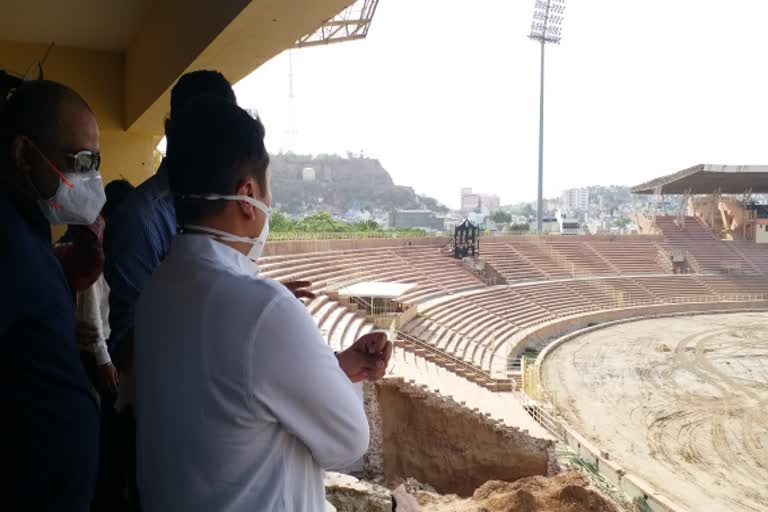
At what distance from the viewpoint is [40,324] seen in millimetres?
1136

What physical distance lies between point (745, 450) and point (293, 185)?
272 feet

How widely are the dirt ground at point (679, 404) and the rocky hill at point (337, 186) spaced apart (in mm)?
69014

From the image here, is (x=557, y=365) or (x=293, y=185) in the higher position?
(x=293, y=185)

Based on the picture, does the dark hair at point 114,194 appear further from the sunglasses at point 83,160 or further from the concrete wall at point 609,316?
the concrete wall at point 609,316

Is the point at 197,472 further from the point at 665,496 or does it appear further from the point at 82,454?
the point at 665,496

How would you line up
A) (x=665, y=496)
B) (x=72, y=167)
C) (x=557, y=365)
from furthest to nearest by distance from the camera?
1. (x=557, y=365)
2. (x=665, y=496)
3. (x=72, y=167)

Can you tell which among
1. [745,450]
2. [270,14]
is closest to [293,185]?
[745,450]

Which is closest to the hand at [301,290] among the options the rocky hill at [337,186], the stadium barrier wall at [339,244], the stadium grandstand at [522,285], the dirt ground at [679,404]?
the stadium grandstand at [522,285]

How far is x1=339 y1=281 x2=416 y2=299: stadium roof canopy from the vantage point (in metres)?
14.1

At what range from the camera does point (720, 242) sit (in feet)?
106

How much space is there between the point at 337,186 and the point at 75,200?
9500cm

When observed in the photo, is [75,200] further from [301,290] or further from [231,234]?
[301,290]

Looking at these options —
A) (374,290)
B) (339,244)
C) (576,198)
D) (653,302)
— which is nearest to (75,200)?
(374,290)

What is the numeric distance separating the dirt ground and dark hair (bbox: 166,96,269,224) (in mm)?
9198
